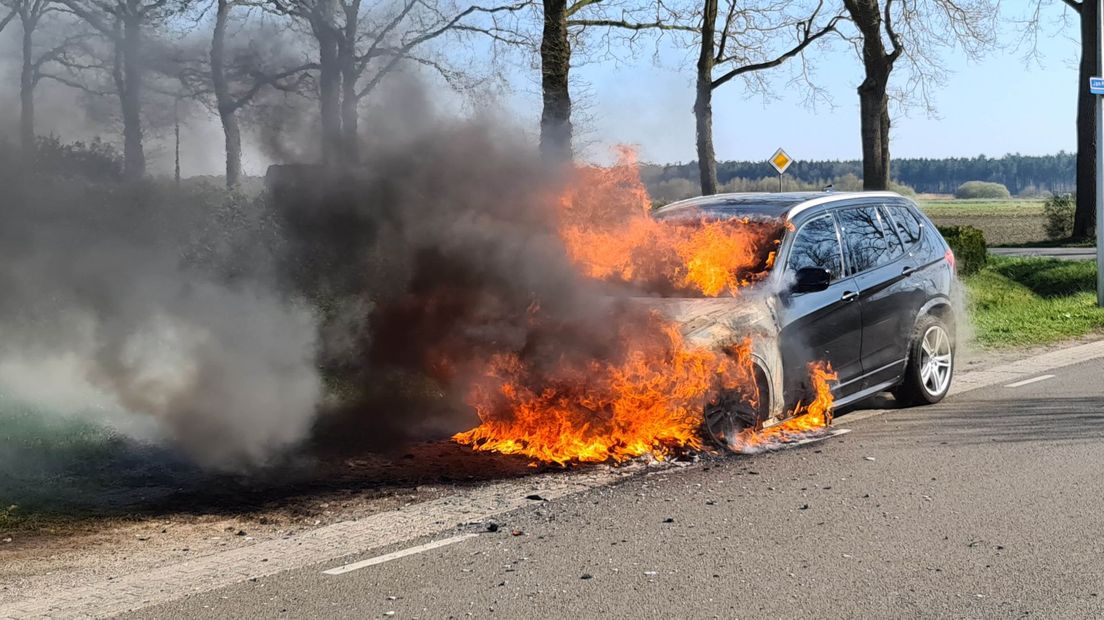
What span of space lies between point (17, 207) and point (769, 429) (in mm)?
5107

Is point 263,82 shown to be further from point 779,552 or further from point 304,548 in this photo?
point 779,552

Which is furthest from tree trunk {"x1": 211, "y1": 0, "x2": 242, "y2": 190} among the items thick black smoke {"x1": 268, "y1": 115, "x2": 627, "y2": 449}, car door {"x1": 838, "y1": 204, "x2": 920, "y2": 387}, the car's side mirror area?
car door {"x1": 838, "y1": 204, "x2": 920, "y2": 387}

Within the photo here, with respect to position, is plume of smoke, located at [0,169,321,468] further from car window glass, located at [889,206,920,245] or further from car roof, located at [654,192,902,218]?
car window glass, located at [889,206,920,245]

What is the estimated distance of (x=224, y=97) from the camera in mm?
6652

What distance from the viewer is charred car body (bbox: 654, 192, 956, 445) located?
721 cm

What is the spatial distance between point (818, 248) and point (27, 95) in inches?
212

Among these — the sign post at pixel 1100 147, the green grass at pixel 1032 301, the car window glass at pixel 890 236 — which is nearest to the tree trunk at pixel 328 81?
the car window glass at pixel 890 236

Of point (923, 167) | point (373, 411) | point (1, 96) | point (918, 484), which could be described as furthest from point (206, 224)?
point (923, 167)

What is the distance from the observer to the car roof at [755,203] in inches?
319

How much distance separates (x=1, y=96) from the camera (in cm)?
643

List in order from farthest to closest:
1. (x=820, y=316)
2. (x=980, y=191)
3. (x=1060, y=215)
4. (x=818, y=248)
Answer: (x=980, y=191) < (x=1060, y=215) < (x=818, y=248) < (x=820, y=316)

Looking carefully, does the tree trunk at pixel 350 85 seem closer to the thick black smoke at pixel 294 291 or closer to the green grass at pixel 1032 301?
the thick black smoke at pixel 294 291

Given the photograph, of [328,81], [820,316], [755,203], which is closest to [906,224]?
[755,203]

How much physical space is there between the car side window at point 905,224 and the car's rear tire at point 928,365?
0.66 meters
